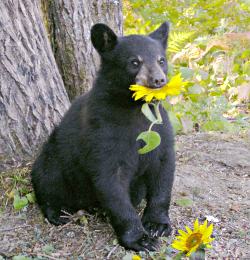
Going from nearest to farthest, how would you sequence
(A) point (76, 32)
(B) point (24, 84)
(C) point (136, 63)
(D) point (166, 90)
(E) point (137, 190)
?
(D) point (166, 90), (C) point (136, 63), (E) point (137, 190), (B) point (24, 84), (A) point (76, 32)

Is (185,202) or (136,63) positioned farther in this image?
(185,202)

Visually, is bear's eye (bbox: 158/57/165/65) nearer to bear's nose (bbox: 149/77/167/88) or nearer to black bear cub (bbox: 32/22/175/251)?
black bear cub (bbox: 32/22/175/251)

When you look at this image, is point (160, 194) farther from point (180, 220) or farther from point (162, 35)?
point (162, 35)

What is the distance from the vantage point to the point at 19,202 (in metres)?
3.98

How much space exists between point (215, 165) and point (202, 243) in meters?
2.58

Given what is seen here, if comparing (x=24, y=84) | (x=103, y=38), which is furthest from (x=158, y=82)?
(x=24, y=84)

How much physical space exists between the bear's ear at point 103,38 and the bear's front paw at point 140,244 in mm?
1352

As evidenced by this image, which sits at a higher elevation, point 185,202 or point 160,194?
point 160,194

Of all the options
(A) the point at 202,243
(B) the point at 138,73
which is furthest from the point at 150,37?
(A) the point at 202,243

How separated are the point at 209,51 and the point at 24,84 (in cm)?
408

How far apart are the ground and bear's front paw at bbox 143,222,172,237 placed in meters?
0.05

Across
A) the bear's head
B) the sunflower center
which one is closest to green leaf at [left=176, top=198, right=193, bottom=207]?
the bear's head

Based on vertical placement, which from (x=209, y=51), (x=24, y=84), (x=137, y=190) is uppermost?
(x=24, y=84)

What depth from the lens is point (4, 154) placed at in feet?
14.1
